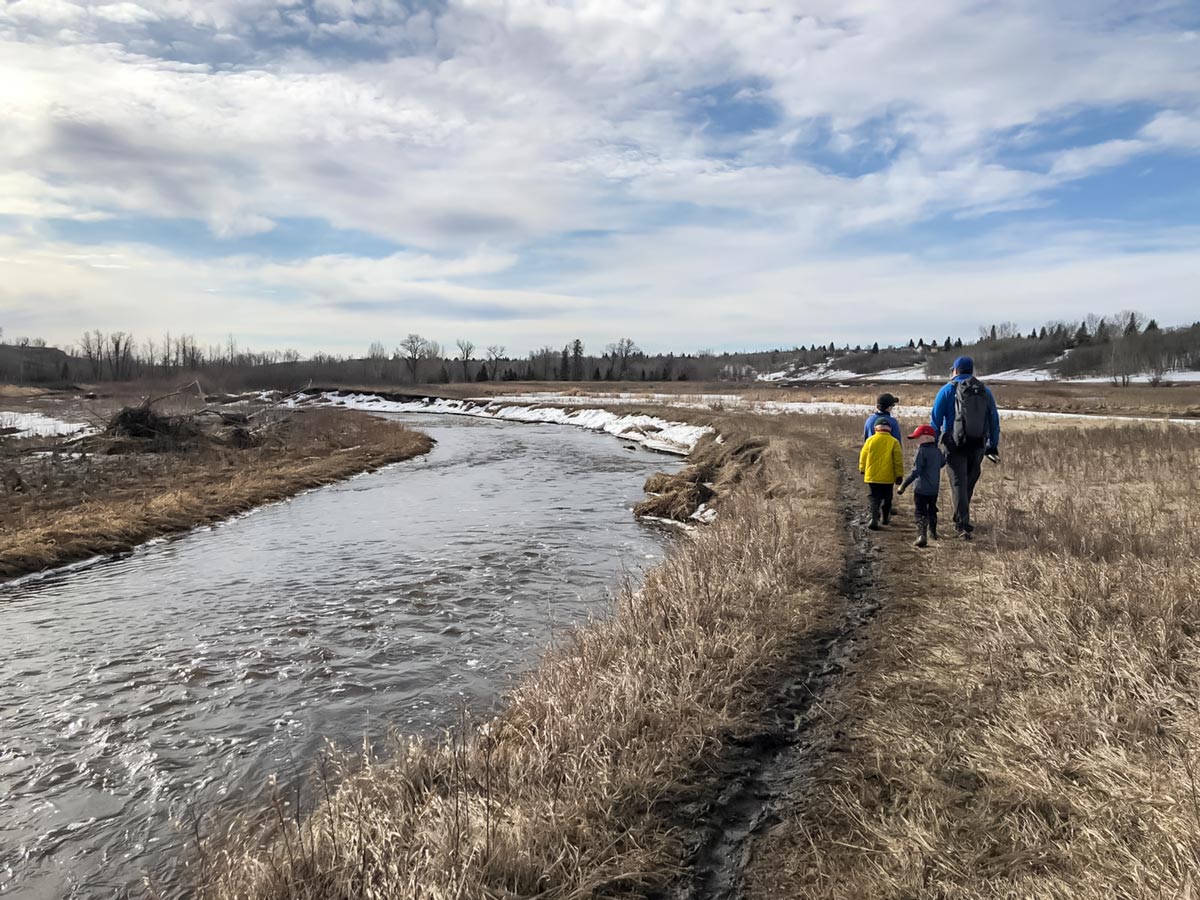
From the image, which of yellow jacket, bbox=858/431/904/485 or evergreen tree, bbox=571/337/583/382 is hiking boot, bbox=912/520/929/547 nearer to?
yellow jacket, bbox=858/431/904/485

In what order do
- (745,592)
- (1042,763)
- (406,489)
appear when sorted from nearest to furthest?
(1042,763) < (745,592) < (406,489)

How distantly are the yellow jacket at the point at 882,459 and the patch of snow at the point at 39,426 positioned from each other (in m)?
34.7

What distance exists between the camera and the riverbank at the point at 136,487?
13328mm

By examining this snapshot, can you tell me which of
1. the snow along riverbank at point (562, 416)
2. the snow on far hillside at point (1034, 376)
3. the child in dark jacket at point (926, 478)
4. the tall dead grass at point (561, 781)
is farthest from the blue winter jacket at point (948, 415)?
the snow on far hillside at point (1034, 376)

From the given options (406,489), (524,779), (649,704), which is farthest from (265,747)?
(406,489)

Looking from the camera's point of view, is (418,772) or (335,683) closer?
(418,772)

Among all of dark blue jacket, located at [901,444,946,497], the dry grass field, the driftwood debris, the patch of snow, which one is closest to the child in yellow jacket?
dark blue jacket, located at [901,444,946,497]

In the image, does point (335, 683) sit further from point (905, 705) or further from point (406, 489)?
point (406, 489)

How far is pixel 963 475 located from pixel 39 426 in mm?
45270

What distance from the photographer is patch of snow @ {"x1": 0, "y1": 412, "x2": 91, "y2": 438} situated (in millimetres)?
31938

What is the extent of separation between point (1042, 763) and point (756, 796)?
1711mm

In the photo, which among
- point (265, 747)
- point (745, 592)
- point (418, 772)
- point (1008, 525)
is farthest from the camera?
point (1008, 525)

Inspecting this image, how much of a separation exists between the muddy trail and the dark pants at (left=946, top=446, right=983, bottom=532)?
3493 millimetres

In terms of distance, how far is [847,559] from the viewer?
29.6 feet
